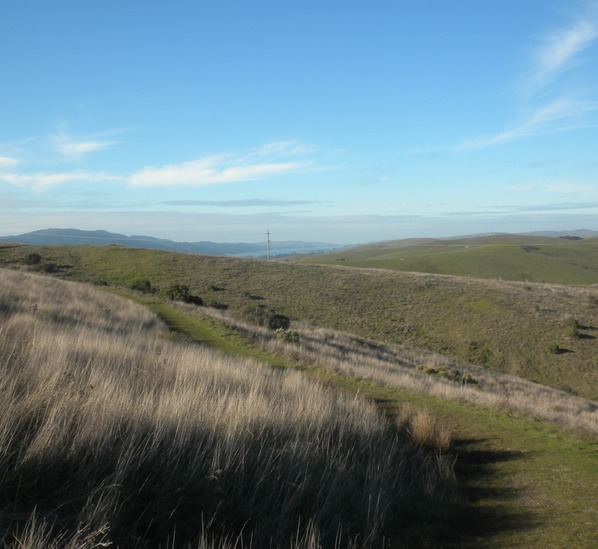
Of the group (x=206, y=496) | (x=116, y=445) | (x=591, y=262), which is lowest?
(x=591, y=262)

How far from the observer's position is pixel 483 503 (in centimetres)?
568

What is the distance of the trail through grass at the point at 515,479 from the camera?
4867mm

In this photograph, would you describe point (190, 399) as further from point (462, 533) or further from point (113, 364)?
point (462, 533)

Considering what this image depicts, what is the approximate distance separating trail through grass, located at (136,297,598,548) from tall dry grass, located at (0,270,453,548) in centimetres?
36

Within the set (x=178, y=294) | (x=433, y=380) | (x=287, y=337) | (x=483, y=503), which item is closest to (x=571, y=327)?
(x=433, y=380)

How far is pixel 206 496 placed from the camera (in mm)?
4305

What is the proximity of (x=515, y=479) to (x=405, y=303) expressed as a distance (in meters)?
39.0

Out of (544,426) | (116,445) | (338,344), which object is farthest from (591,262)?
(116,445)

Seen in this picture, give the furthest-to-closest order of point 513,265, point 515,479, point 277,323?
1. point 513,265
2. point 277,323
3. point 515,479

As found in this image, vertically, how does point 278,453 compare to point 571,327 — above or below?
above

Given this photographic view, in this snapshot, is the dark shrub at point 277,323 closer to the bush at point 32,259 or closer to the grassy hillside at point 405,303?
the grassy hillside at point 405,303

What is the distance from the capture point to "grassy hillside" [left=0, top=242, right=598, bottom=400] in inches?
1353

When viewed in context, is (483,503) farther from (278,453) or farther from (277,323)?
(277,323)

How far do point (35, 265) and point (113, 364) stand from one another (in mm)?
43974
